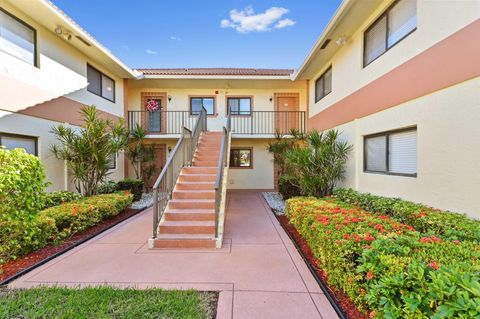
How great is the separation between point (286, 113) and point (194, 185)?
27.3 feet

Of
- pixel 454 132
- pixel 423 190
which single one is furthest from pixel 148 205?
pixel 454 132

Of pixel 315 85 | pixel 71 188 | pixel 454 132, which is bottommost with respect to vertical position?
pixel 71 188

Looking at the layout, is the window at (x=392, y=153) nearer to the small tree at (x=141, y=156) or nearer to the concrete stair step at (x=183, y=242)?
the concrete stair step at (x=183, y=242)

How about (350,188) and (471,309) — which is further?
(350,188)

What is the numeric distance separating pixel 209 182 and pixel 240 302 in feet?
12.6

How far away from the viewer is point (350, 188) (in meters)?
7.43

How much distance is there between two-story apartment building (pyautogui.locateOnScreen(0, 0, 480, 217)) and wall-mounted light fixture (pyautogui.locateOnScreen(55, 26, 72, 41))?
34 mm

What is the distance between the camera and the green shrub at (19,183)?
3.75m

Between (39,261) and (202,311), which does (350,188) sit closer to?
(202,311)

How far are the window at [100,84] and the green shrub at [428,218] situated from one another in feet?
34.8

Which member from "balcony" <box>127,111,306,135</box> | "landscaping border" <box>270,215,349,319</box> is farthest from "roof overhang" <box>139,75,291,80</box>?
"landscaping border" <box>270,215,349,319</box>

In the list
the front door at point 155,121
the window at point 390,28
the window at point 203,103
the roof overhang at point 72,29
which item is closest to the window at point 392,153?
the window at point 390,28

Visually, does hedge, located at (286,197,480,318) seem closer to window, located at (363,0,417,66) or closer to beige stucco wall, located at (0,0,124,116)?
window, located at (363,0,417,66)

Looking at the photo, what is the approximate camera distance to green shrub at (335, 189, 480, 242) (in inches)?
123
